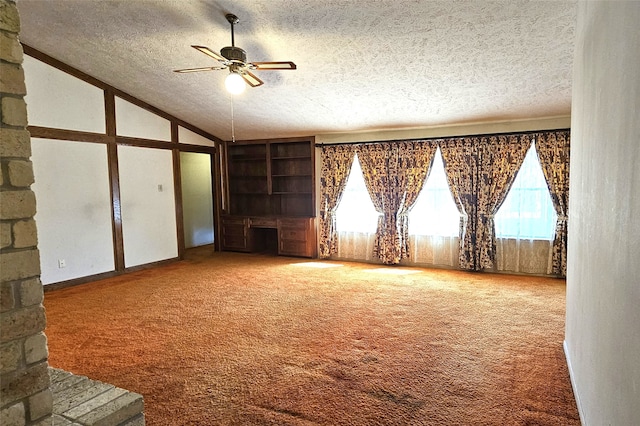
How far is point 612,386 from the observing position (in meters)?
1.44

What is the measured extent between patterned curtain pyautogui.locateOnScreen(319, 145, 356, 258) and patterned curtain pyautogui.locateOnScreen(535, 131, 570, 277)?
2.85 m

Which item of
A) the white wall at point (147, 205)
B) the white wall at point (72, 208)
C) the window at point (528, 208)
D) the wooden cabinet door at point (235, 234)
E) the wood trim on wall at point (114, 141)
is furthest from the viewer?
the wooden cabinet door at point (235, 234)

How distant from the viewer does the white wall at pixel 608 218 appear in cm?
119

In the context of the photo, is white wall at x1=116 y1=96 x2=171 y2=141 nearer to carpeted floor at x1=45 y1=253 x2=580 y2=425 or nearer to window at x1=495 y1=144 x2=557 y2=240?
carpeted floor at x1=45 y1=253 x2=580 y2=425

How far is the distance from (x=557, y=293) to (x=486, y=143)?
2.21m

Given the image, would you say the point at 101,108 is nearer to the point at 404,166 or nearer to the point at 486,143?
the point at 404,166

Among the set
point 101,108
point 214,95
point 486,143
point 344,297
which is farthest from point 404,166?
point 101,108

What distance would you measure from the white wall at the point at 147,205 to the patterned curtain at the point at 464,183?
182 inches

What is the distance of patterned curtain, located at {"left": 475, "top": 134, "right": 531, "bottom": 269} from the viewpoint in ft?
17.5

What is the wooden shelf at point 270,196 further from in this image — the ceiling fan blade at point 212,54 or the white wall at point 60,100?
the ceiling fan blade at point 212,54

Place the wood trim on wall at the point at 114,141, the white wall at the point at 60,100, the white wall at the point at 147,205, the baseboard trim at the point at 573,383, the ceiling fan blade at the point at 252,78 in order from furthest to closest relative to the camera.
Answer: the white wall at the point at 147,205
the wood trim on wall at the point at 114,141
the white wall at the point at 60,100
the ceiling fan blade at the point at 252,78
the baseboard trim at the point at 573,383

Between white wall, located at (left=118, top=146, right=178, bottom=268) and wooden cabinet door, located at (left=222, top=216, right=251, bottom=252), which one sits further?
wooden cabinet door, located at (left=222, top=216, right=251, bottom=252)

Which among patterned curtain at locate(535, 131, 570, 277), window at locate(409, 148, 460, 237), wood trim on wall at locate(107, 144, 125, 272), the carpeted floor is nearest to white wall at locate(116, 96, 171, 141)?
wood trim on wall at locate(107, 144, 125, 272)

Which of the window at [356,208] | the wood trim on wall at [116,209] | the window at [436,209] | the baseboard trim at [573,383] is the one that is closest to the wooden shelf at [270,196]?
the window at [356,208]
